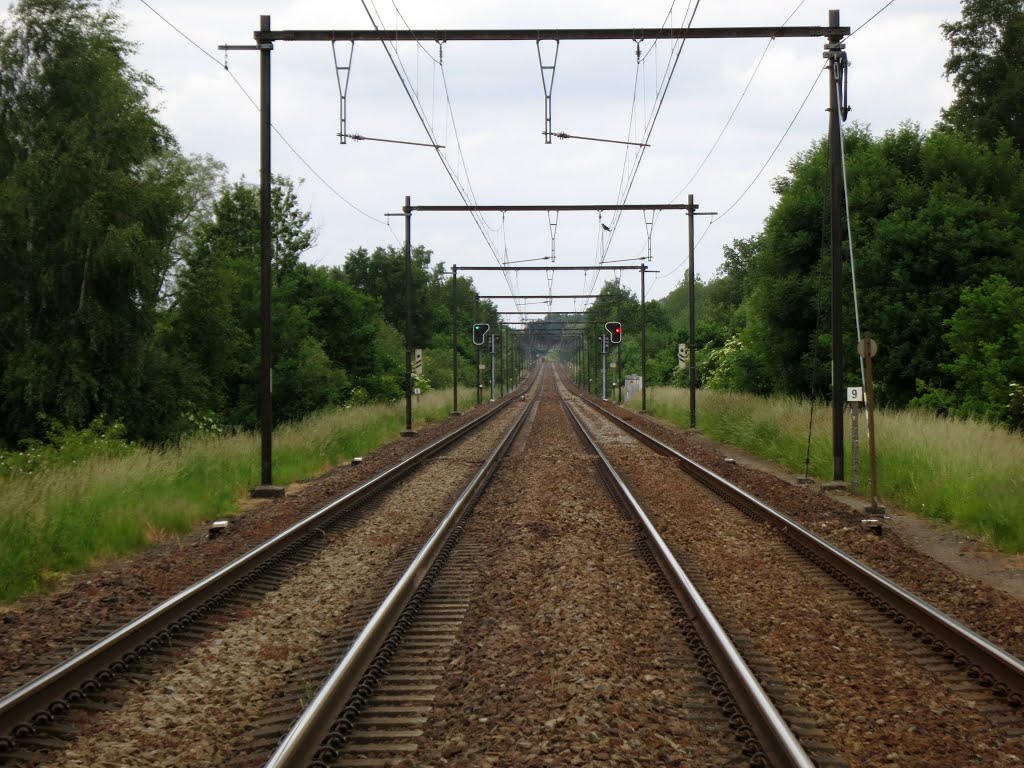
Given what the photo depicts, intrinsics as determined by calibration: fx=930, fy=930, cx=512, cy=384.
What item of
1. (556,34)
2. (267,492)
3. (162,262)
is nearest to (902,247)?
(556,34)

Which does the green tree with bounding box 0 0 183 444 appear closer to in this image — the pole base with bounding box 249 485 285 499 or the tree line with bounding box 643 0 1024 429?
the pole base with bounding box 249 485 285 499

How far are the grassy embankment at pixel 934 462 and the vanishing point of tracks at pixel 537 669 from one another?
2.90m

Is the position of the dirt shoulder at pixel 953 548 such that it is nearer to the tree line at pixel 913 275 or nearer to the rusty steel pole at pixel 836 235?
the rusty steel pole at pixel 836 235

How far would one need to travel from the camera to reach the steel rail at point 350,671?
15.4ft

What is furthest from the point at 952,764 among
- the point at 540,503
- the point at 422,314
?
the point at 422,314

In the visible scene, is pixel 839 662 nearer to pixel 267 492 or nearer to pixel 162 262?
pixel 267 492

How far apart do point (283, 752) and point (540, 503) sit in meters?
9.26

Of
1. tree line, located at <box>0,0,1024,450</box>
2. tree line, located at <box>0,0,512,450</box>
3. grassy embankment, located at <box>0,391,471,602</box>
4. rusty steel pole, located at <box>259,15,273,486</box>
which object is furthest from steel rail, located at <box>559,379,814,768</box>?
tree line, located at <box>0,0,512,450</box>

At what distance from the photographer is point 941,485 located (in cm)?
1338

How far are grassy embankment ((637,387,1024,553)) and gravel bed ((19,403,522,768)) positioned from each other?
7103 mm

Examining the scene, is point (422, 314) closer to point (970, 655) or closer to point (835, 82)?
point (835, 82)

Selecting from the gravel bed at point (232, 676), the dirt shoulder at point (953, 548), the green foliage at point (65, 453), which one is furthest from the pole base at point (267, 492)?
the dirt shoulder at point (953, 548)

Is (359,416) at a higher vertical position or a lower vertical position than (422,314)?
lower

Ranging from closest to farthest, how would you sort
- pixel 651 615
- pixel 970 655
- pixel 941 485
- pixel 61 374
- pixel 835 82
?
pixel 970 655 < pixel 651 615 < pixel 941 485 < pixel 835 82 < pixel 61 374
